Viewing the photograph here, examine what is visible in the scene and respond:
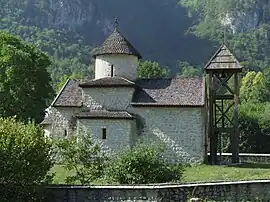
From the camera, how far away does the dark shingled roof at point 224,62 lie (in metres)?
32.9

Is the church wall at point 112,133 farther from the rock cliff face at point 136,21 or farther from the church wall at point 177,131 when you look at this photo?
the rock cliff face at point 136,21

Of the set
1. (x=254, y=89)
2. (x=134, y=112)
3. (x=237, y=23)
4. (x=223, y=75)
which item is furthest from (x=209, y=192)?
(x=237, y=23)

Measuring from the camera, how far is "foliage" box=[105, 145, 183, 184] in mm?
20750

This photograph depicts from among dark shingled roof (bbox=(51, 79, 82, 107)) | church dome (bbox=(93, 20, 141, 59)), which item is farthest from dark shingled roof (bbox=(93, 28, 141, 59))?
dark shingled roof (bbox=(51, 79, 82, 107))

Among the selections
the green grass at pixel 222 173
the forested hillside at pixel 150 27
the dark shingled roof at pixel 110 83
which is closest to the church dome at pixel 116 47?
the dark shingled roof at pixel 110 83

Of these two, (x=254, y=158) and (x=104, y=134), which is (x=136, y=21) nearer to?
(x=254, y=158)

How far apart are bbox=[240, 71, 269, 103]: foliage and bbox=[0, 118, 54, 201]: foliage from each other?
59.4 m

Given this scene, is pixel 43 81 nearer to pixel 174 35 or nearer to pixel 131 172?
pixel 131 172

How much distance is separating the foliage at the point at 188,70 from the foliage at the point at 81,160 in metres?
81.0

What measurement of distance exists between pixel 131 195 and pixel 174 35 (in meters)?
130

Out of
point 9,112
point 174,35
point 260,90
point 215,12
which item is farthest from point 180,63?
point 9,112

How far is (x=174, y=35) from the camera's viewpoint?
146 meters

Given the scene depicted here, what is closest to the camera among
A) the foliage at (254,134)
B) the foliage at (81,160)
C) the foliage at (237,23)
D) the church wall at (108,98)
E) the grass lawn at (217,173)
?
the foliage at (81,160)

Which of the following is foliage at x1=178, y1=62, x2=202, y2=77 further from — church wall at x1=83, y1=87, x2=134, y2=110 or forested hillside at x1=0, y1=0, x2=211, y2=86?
church wall at x1=83, y1=87, x2=134, y2=110
